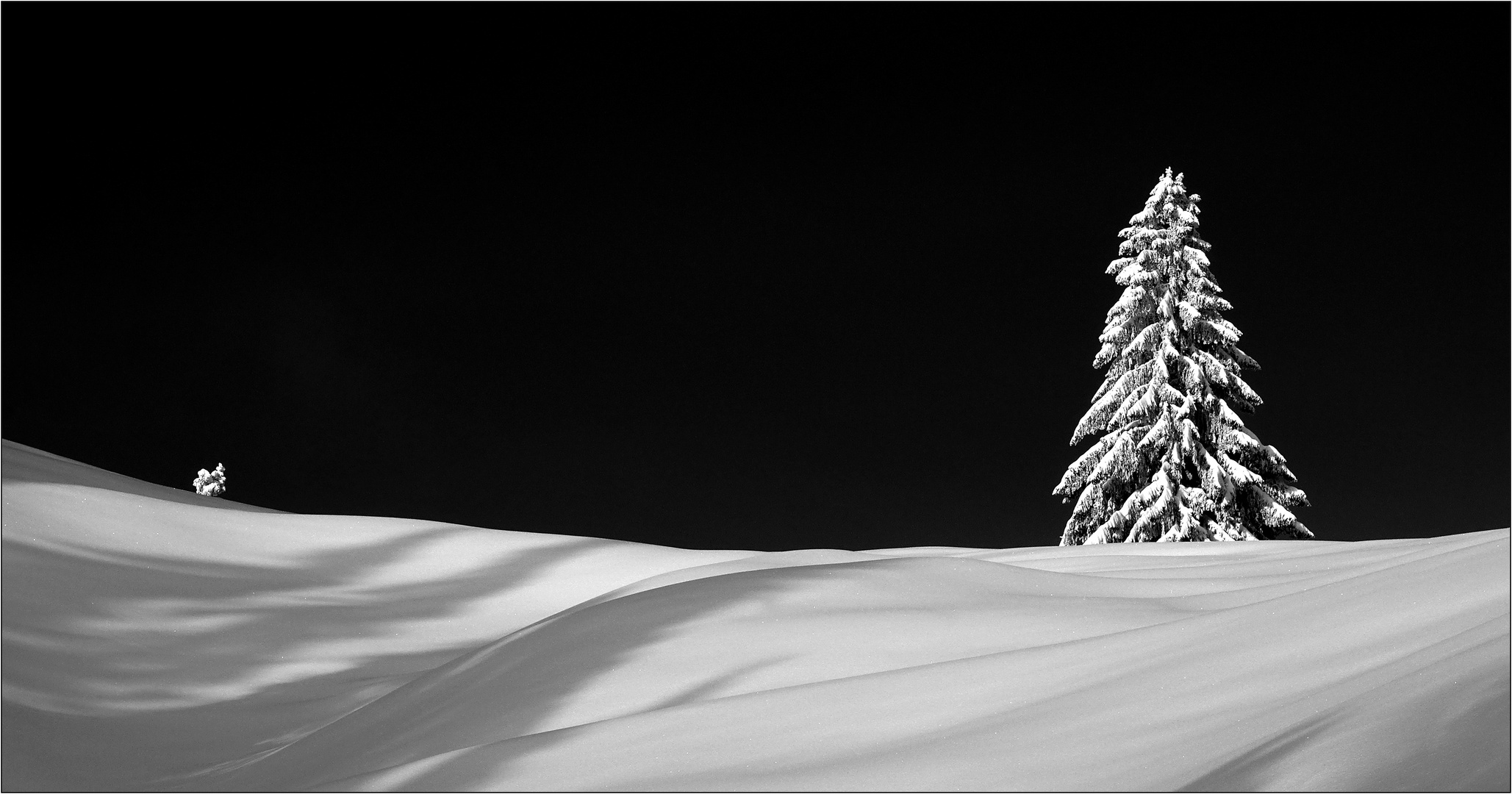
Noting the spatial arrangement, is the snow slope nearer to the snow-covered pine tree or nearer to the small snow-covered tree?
the snow-covered pine tree

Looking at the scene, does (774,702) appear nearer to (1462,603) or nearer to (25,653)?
(1462,603)

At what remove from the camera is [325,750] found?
9.79ft

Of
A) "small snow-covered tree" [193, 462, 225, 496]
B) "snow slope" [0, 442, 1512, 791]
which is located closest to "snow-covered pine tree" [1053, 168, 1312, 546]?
"snow slope" [0, 442, 1512, 791]

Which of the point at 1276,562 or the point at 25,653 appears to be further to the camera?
the point at 1276,562

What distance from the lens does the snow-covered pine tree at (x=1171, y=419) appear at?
17688mm

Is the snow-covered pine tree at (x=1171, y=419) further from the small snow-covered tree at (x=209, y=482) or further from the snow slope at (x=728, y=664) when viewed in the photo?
the small snow-covered tree at (x=209, y=482)

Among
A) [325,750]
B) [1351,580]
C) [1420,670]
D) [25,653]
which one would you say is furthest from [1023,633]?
[25,653]

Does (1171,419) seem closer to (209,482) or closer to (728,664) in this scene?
(728,664)

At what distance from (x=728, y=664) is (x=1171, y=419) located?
1636cm

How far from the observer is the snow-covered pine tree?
17688 mm

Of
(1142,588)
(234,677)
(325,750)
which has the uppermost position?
(1142,588)

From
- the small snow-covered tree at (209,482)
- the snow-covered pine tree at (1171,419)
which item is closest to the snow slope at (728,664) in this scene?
the snow-covered pine tree at (1171,419)

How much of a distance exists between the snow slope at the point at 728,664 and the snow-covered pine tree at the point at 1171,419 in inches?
507

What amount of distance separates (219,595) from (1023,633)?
12.3ft
